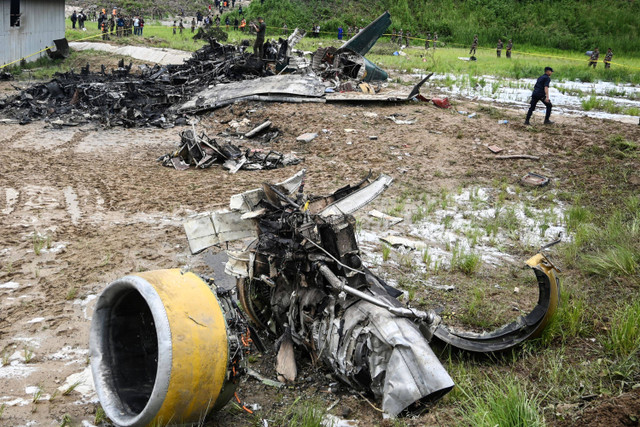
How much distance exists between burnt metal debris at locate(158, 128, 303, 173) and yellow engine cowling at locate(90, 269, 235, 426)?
271 inches

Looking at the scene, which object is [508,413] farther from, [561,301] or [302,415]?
[561,301]

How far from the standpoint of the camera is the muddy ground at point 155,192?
418 cm

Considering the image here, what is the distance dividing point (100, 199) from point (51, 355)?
4569mm

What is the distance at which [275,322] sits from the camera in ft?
15.8

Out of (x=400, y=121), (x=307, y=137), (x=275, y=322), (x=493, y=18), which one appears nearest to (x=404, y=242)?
(x=275, y=322)

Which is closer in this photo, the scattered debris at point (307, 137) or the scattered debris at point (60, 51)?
the scattered debris at point (307, 137)

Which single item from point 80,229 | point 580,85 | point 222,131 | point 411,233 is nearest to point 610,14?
point 580,85

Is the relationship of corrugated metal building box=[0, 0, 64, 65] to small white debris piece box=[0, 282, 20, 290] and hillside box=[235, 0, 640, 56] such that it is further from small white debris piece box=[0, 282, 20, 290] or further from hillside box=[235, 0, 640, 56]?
small white debris piece box=[0, 282, 20, 290]

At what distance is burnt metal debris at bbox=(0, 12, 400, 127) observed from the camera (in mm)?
14844

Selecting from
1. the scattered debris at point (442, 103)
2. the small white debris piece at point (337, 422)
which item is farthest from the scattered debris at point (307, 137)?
the small white debris piece at point (337, 422)

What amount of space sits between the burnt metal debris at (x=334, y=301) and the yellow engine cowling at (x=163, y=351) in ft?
2.35

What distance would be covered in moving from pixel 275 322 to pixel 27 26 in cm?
2424

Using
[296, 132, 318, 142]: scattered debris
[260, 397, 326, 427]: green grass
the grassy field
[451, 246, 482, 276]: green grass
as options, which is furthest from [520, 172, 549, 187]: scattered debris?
the grassy field

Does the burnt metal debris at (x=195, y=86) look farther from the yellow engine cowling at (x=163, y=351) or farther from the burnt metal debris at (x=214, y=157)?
the yellow engine cowling at (x=163, y=351)
